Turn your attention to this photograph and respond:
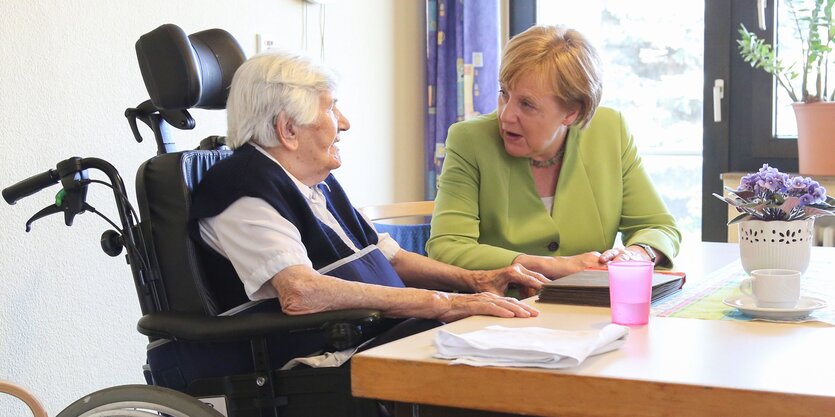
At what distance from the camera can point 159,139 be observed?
1.77 metres

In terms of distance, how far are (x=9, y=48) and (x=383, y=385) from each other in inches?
53.5

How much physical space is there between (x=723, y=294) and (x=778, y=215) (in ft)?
0.64

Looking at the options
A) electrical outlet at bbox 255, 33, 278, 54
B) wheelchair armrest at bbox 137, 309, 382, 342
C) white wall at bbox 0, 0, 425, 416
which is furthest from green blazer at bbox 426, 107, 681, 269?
electrical outlet at bbox 255, 33, 278, 54

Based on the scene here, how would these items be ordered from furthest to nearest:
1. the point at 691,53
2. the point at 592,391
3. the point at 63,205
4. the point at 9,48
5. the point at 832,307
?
1. the point at 691,53
2. the point at 9,48
3. the point at 63,205
4. the point at 832,307
5. the point at 592,391

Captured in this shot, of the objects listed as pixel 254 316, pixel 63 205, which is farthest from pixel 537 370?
→ pixel 63 205

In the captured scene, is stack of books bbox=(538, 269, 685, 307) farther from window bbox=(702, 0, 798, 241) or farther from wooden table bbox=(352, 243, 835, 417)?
window bbox=(702, 0, 798, 241)

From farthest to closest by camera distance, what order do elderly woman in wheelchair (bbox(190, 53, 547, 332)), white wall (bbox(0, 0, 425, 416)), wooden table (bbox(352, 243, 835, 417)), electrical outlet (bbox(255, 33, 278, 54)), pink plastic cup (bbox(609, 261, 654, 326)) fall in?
electrical outlet (bbox(255, 33, 278, 54)) → white wall (bbox(0, 0, 425, 416)) → elderly woman in wheelchair (bbox(190, 53, 547, 332)) → pink plastic cup (bbox(609, 261, 654, 326)) → wooden table (bbox(352, 243, 835, 417))

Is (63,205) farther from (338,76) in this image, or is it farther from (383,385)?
(383,385)

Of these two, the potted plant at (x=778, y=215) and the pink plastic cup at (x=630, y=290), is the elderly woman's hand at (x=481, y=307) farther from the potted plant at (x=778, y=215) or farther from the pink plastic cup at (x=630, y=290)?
the potted plant at (x=778, y=215)

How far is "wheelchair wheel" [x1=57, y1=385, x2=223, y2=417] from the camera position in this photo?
4.56ft

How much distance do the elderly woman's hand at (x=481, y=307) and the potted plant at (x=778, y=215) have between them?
1.62 feet

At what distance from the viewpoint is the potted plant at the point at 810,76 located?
3160 mm

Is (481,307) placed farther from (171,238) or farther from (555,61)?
(555,61)

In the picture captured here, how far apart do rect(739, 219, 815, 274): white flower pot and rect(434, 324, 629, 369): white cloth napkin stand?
60 centimetres
